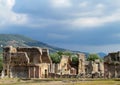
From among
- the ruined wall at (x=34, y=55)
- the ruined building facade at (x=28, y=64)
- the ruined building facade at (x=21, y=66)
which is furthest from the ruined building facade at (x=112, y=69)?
the ruined wall at (x=34, y=55)

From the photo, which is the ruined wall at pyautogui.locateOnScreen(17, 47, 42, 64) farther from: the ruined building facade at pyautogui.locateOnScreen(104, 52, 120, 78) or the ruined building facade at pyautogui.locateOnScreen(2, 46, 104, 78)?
the ruined building facade at pyautogui.locateOnScreen(104, 52, 120, 78)

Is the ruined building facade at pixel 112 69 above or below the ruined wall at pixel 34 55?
below

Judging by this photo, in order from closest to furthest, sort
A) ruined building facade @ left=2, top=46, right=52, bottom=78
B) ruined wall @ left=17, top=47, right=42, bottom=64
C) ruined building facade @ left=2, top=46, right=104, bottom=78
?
1. ruined building facade @ left=2, top=46, right=52, bottom=78
2. ruined building facade @ left=2, top=46, right=104, bottom=78
3. ruined wall @ left=17, top=47, right=42, bottom=64

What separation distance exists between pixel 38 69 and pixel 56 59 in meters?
71.4

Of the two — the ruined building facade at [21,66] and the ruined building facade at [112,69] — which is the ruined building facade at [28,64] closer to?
the ruined building facade at [21,66]

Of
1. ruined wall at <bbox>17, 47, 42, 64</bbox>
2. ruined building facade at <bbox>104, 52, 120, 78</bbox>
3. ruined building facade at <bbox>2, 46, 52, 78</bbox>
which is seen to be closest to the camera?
ruined building facade at <bbox>2, 46, 52, 78</bbox>

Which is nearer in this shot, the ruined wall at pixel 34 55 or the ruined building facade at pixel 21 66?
the ruined building facade at pixel 21 66

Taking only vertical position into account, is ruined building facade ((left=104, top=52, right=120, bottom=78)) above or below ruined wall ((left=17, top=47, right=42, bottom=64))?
below

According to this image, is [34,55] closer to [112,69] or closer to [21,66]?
[21,66]

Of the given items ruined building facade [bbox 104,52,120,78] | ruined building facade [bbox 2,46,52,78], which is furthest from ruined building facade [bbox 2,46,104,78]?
ruined building facade [bbox 104,52,120,78]

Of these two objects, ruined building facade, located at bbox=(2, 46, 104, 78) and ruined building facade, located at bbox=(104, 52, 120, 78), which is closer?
ruined building facade, located at bbox=(2, 46, 104, 78)

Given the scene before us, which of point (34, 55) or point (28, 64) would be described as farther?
point (34, 55)

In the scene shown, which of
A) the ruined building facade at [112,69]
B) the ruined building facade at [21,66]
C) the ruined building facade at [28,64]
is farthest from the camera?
the ruined building facade at [112,69]

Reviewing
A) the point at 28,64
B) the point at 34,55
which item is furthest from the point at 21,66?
the point at 34,55
